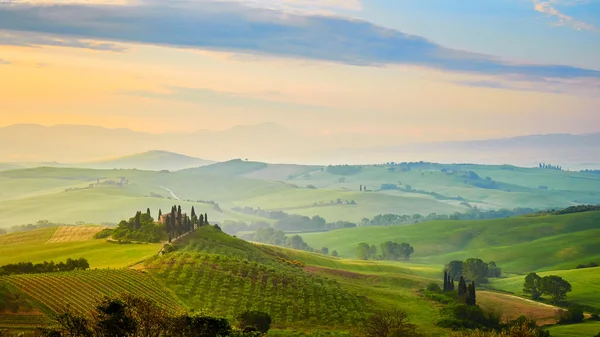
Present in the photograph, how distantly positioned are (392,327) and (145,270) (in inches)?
1856

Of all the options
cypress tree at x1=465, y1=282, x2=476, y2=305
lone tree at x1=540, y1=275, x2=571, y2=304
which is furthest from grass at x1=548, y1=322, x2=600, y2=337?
lone tree at x1=540, y1=275, x2=571, y2=304

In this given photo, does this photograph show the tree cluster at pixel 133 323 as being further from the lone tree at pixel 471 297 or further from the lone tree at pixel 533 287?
the lone tree at pixel 533 287

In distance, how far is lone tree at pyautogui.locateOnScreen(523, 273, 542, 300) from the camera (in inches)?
6324

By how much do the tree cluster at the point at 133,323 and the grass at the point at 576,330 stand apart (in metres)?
70.4

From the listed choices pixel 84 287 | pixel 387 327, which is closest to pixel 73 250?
pixel 84 287

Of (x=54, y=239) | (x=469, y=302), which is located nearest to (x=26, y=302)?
(x=469, y=302)

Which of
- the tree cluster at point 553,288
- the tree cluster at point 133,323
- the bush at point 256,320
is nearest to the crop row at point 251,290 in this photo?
the bush at point 256,320

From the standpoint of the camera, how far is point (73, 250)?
143 m

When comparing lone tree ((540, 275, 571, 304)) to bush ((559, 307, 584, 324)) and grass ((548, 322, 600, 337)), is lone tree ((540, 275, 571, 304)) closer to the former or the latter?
bush ((559, 307, 584, 324))

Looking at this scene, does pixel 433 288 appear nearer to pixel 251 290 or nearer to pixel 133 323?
pixel 251 290

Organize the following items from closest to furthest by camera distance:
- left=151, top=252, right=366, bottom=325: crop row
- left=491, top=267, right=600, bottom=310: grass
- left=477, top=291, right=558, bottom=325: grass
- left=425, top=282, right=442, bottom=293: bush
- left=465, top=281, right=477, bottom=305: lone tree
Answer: left=151, top=252, right=366, bottom=325: crop row
left=477, top=291, right=558, bottom=325: grass
left=465, top=281, right=477, bottom=305: lone tree
left=425, top=282, right=442, bottom=293: bush
left=491, top=267, right=600, bottom=310: grass

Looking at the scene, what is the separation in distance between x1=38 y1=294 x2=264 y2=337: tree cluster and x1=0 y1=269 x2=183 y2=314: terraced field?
2801 centimetres

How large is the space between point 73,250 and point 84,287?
51691 mm

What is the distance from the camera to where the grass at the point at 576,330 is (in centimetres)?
10669
